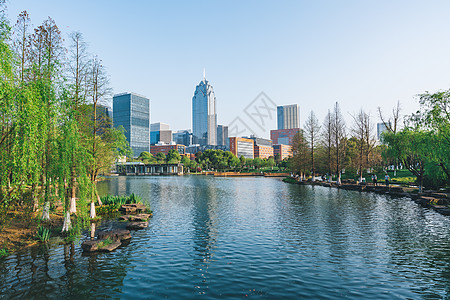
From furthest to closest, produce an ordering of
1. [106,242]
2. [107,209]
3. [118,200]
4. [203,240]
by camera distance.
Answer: [118,200] < [107,209] < [203,240] < [106,242]

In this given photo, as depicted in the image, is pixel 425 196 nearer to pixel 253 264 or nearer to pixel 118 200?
pixel 253 264

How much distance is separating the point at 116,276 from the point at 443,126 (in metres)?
38.3

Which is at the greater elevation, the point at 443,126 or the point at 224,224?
the point at 443,126

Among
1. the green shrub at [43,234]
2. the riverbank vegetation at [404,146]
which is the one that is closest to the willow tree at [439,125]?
the riverbank vegetation at [404,146]

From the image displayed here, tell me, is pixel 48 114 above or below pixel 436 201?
above

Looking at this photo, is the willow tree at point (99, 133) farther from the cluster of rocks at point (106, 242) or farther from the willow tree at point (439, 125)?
the willow tree at point (439, 125)

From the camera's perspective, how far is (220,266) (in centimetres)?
1454

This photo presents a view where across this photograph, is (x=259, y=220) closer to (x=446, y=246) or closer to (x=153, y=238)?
(x=153, y=238)

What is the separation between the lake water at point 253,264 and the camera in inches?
455

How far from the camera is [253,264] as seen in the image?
14773mm

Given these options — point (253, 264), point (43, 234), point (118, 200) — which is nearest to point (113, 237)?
point (43, 234)

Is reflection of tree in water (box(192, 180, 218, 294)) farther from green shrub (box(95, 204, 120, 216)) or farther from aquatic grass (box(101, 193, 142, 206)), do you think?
green shrub (box(95, 204, 120, 216))

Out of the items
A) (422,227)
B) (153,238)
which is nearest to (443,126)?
(422,227)

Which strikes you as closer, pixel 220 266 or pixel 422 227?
pixel 220 266
